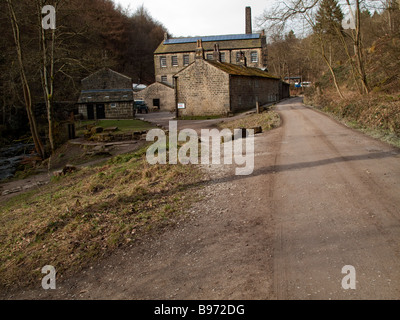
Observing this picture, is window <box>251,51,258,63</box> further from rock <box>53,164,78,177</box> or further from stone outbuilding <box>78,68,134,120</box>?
rock <box>53,164,78,177</box>

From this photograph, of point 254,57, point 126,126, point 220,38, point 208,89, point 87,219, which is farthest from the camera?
point 220,38

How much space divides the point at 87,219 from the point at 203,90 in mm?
29292

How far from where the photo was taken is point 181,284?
16.2 ft

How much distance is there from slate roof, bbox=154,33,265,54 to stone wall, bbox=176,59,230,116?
91.1 feet

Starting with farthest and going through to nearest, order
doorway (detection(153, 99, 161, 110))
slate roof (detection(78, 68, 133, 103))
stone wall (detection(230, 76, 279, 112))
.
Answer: doorway (detection(153, 99, 161, 110)), slate roof (detection(78, 68, 133, 103)), stone wall (detection(230, 76, 279, 112))

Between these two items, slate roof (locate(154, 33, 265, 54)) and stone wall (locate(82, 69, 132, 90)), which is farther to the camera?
slate roof (locate(154, 33, 265, 54))

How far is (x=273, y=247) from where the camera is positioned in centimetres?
560

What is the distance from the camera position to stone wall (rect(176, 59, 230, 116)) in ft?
114

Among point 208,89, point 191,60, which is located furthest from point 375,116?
point 191,60

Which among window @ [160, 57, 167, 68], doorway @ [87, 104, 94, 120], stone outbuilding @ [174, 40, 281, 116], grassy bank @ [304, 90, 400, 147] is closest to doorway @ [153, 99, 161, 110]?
doorway @ [87, 104, 94, 120]

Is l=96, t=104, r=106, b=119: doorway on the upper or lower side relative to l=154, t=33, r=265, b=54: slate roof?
lower

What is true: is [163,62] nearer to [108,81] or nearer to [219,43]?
[219,43]
